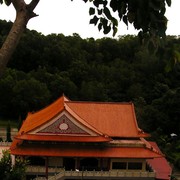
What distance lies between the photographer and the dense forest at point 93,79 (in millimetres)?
38250

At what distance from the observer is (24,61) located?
54.5 metres

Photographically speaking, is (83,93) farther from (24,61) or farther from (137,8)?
(137,8)

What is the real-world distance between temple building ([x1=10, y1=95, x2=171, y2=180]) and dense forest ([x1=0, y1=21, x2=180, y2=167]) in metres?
6.80

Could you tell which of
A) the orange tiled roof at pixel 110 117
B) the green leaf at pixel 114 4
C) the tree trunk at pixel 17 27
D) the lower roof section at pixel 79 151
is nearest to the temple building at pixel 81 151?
the lower roof section at pixel 79 151

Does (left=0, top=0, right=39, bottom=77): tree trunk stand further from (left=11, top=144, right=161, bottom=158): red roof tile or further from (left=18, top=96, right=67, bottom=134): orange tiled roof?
(left=18, top=96, right=67, bottom=134): orange tiled roof

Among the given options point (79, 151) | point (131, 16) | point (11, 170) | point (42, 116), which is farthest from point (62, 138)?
point (131, 16)

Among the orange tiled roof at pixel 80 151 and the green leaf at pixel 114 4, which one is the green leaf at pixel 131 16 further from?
the orange tiled roof at pixel 80 151

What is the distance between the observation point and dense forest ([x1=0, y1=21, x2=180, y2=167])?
38250 millimetres

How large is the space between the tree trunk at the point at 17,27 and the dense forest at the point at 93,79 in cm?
2815

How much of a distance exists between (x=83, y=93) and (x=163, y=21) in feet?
139

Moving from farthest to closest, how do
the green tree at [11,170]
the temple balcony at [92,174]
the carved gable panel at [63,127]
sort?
the carved gable panel at [63,127], the temple balcony at [92,174], the green tree at [11,170]

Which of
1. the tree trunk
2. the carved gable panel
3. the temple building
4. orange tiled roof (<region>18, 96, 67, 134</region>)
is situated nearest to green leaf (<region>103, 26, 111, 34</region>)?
the tree trunk

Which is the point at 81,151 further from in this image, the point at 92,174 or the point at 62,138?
the point at 92,174

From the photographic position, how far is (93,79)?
49.4m
